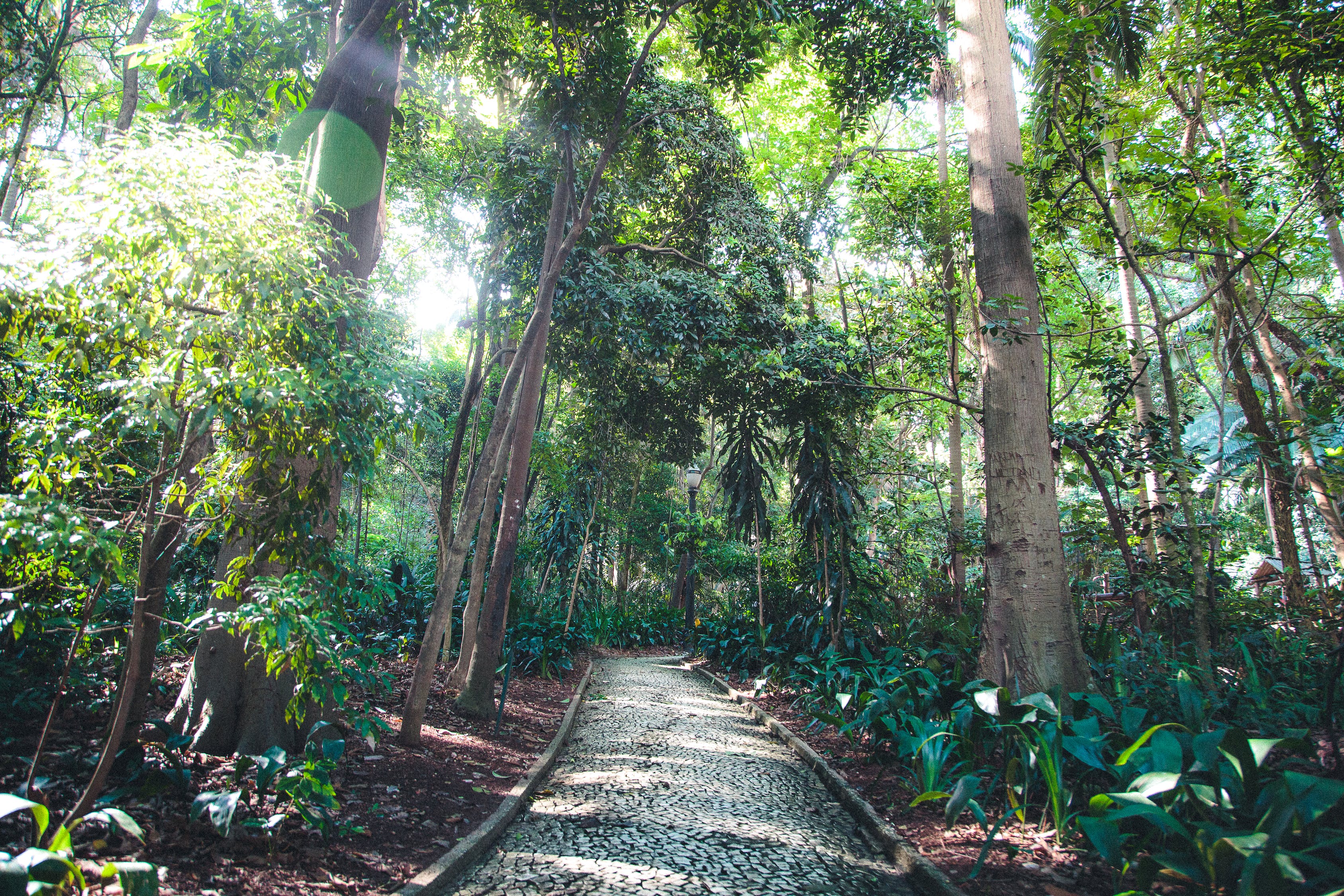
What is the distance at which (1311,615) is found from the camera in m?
5.67

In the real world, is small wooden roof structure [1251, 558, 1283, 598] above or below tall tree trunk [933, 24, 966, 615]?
below

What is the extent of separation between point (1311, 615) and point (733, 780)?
548cm

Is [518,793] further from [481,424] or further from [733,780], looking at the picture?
[481,424]

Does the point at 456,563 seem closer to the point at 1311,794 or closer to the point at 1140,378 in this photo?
the point at 1311,794

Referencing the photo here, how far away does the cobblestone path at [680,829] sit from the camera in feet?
9.98

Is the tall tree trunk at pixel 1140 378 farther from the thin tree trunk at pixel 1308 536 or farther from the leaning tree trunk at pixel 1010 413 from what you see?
the thin tree trunk at pixel 1308 536

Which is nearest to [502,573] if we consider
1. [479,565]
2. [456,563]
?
[479,565]

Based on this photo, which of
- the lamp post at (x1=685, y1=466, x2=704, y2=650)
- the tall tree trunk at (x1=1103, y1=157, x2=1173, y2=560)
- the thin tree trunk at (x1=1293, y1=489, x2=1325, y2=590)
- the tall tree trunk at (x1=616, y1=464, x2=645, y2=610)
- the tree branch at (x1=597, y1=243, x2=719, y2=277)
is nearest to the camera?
the thin tree trunk at (x1=1293, y1=489, x2=1325, y2=590)

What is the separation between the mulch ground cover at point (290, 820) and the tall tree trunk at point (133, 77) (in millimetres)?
7095

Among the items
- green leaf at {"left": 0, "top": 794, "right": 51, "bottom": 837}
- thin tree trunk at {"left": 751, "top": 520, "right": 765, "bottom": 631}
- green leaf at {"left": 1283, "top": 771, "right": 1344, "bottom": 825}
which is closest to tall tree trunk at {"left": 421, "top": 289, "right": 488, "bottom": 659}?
thin tree trunk at {"left": 751, "top": 520, "right": 765, "bottom": 631}

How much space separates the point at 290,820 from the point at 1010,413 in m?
5.26

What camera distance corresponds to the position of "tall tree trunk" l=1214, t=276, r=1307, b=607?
6.32 meters

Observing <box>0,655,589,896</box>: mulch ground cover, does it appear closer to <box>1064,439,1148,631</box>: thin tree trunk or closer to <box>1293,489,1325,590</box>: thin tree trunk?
<box>1064,439,1148,631</box>: thin tree trunk

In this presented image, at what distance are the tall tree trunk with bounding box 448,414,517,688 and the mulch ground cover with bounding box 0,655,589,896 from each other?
1.89 m
